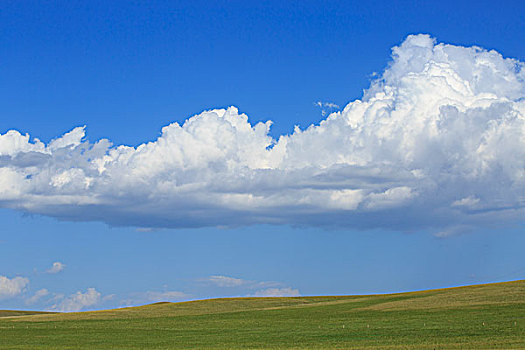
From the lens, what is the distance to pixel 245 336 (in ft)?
192

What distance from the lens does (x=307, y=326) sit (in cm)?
6606

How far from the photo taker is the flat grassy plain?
4991 centimetres

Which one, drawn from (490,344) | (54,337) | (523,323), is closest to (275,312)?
(54,337)

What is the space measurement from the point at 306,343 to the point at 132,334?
20232mm

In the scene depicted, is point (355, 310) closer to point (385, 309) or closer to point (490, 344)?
point (385, 309)

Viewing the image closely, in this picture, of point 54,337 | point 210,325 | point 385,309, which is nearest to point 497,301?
point 385,309

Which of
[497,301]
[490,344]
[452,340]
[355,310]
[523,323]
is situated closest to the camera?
[490,344]

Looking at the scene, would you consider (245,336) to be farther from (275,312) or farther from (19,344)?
(275,312)

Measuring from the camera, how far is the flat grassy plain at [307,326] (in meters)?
49.9

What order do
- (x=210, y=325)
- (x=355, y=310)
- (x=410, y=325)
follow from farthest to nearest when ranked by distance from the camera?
(x=355, y=310) < (x=210, y=325) < (x=410, y=325)

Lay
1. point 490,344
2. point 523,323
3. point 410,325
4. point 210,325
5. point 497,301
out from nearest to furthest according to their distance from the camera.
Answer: point 490,344, point 523,323, point 410,325, point 210,325, point 497,301

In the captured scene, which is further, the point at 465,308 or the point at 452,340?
the point at 465,308

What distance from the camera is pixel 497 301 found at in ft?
254

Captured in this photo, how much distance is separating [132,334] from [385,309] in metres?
30.3
